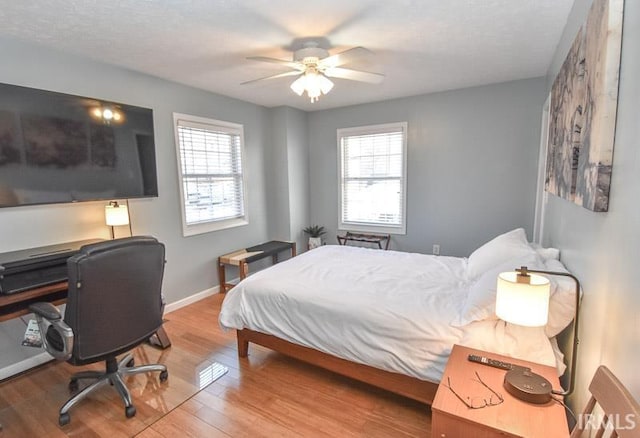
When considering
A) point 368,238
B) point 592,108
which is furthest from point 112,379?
point 368,238

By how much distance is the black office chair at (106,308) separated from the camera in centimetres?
174

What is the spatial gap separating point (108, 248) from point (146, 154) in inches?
63.2

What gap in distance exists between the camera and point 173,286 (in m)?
3.53

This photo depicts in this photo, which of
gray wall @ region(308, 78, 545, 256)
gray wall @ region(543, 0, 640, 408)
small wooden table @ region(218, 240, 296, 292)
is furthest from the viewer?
small wooden table @ region(218, 240, 296, 292)

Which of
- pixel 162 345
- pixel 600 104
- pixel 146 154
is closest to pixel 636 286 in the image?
pixel 600 104

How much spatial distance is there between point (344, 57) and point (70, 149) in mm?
2256

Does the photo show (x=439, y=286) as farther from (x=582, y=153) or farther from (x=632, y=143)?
(x=632, y=143)

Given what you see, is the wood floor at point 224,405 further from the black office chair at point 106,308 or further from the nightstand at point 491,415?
the nightstand at point 491,415

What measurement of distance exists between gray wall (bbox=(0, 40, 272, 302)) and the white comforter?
4.53 feet

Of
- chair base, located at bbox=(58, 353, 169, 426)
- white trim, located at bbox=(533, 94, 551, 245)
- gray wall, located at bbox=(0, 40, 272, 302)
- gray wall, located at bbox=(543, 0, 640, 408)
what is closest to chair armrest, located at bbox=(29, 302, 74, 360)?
chair base, located at bbox=(58, 353, 169, 426)

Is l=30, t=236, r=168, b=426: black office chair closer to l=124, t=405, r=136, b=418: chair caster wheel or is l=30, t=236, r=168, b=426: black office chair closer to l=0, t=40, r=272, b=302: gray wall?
l=124, t=405, r=136, b=418: chair caster wheel

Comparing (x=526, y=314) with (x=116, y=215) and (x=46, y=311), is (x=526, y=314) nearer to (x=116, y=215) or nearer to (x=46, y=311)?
(x=46, y=311)

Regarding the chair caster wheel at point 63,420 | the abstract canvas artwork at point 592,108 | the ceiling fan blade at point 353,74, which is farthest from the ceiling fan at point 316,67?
the chair caster wheel at point 63,420

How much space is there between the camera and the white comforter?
1.76 meters
